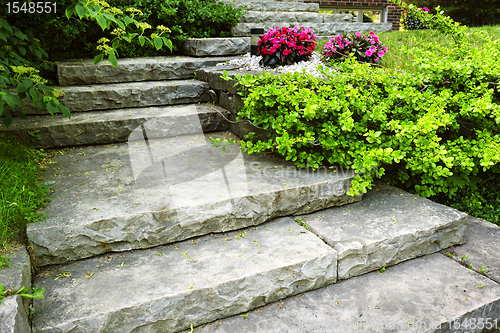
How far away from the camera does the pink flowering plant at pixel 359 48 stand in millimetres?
3340

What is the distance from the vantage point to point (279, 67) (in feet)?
10.8

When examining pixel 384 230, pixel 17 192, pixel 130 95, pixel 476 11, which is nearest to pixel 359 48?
pixel 384 230

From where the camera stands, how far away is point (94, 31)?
3.84m

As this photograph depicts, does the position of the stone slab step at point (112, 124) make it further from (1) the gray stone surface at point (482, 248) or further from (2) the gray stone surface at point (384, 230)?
(1) the gray stone surface at point (482, 248)

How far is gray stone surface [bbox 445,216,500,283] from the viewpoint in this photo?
1.95 meters

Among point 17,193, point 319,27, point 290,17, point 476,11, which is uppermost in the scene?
point 476,11

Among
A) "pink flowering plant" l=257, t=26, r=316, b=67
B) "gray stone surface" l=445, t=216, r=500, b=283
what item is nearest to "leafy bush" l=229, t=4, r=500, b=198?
"gray stone surface" l=445, t=216, r=500, b=283

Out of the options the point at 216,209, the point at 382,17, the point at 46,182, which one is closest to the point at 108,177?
the point at 46,182

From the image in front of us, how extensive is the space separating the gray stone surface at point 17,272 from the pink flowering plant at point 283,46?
2.60m

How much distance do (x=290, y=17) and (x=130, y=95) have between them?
2.91m

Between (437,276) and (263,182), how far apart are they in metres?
1.09

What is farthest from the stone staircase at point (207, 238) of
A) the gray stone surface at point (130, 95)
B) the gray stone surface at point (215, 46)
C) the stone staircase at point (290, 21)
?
the stone staircase at point (290, 21)

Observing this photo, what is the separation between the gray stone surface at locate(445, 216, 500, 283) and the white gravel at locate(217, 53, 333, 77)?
1.75 meters

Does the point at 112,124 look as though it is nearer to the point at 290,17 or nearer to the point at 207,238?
the point at 207,238
